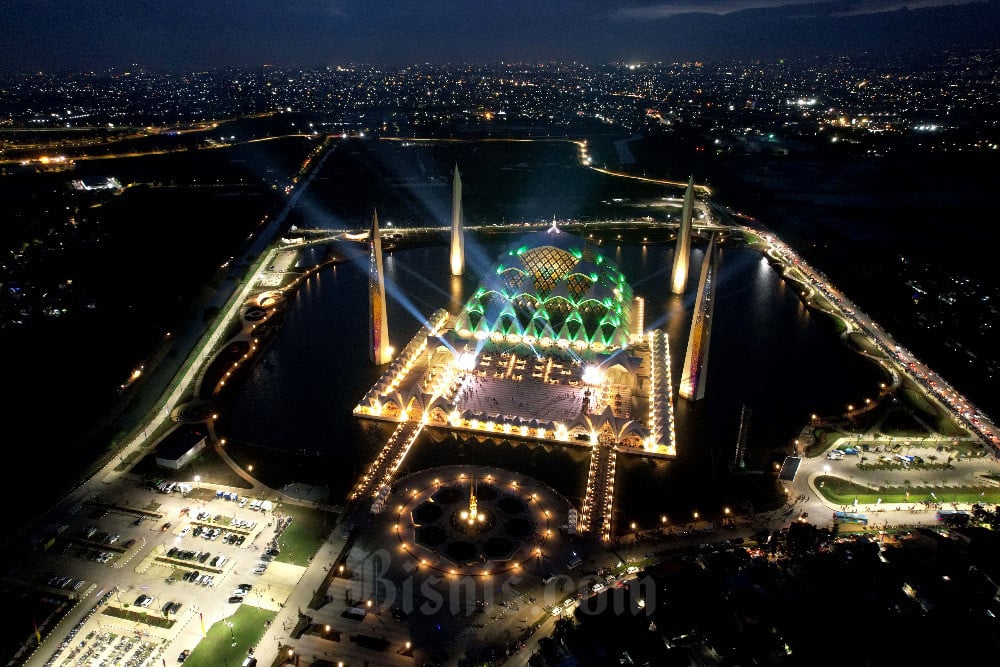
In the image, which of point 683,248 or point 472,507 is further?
point 683,248

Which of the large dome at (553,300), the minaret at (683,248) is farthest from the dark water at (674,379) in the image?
the large dome at (553,300)

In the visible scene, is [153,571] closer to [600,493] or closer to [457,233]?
[600,493]

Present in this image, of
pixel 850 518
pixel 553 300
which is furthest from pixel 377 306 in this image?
pixel 850 518

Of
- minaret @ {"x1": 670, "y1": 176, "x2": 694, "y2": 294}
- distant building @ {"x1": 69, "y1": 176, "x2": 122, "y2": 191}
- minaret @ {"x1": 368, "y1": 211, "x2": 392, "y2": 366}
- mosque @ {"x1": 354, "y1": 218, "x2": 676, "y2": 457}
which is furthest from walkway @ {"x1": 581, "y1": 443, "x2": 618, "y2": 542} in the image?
distant building @ {"x1": 69, "y1": 176, "x2": 122, "y2": 191}

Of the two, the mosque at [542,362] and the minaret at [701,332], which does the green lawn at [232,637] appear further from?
the minaret at [701,332]

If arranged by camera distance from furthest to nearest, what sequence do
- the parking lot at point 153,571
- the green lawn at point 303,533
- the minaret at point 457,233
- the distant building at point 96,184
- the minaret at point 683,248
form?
1. the distant building at point 96,184
2. the minaret at point 457,233
3. the minaret at point 683,248
4. the green lawn at point 303,533
5. the parking lot at point 153,571

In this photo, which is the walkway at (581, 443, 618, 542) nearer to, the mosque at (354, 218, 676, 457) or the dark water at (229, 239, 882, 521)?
the dark water at (229, 239, 882, 521)
